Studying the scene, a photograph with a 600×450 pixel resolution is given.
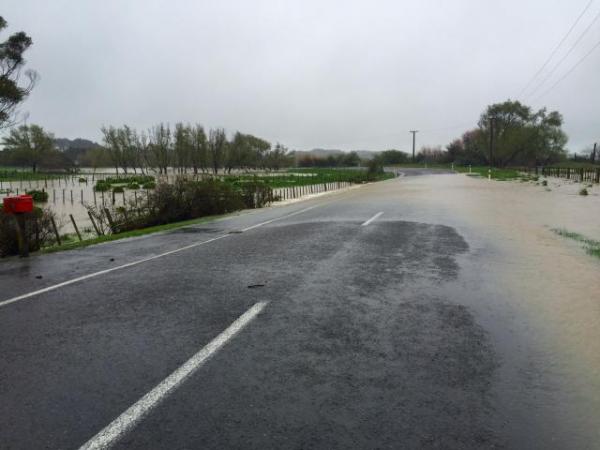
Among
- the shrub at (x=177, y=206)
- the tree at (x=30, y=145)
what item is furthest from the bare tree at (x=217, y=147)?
the shrub at (x=177, y=206)

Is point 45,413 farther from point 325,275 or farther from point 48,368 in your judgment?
point 325,275

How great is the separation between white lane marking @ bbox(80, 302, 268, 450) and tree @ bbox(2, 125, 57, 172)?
139814mm

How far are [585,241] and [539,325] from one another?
7.38m

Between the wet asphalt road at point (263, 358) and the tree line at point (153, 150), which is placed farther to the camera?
the tree line at point (153, 150)

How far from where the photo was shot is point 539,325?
529 centimetres

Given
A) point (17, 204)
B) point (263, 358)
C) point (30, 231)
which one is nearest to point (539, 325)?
point (263, 358)

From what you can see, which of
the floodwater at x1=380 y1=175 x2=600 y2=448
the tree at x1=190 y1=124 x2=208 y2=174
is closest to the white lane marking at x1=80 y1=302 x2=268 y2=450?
the floodwater at x1=380 y1=175 x2=600 y2=448

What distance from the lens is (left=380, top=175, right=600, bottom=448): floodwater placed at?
3.32 meters

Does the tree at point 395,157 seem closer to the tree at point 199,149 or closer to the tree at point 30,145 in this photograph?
the tree at point 199,149

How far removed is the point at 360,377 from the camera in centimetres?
393

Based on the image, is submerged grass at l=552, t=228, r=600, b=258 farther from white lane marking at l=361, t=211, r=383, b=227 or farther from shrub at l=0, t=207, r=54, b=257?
shrub at l=0, t=207, r=54, b=257

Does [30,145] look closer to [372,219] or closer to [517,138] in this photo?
[517,138]

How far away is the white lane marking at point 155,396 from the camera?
304 cm

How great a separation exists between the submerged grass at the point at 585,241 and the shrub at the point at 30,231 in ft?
45.8
